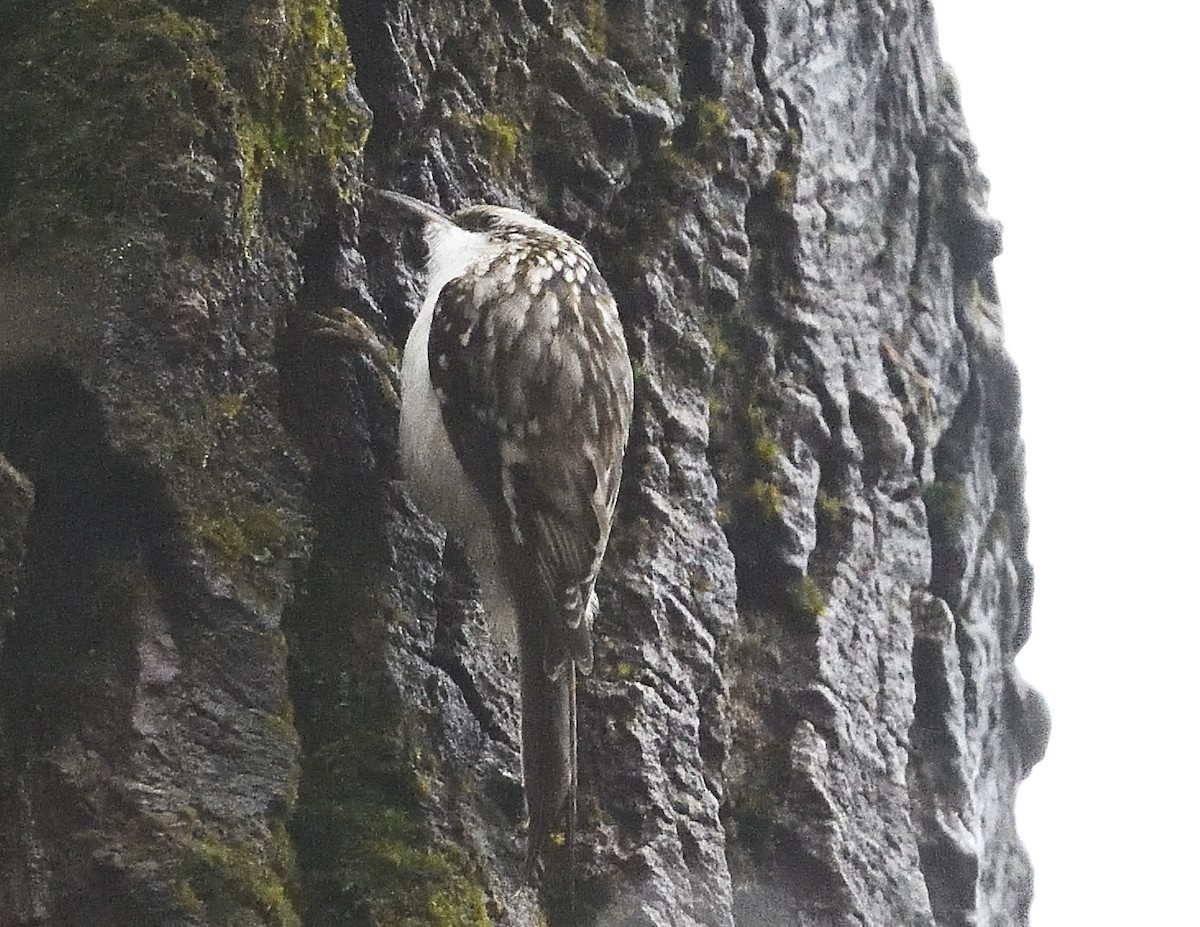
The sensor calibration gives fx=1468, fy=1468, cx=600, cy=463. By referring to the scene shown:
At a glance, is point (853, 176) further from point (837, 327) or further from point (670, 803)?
point (670, 803)

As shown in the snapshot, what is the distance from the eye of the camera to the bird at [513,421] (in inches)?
105

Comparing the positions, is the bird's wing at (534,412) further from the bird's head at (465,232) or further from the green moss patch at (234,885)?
the green moss patch at (234,885)

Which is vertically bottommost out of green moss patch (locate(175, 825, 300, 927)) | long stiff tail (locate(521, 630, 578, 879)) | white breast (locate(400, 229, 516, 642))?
green moss patch (locate(175, 825, 300, 927))

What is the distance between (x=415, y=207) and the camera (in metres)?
2.78

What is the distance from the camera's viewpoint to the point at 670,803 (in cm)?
278

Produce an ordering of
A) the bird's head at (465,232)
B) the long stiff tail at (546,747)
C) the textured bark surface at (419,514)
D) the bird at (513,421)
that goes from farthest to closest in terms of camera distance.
Result: the bird's head at (465,232)
the bird at (513,421)
the long stiff tail at (546,747)
the textured bark surface at (419,514)

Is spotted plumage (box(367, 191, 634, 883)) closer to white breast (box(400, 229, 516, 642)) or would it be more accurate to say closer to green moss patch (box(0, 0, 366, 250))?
white breast (box(400, 229, 516, 642))

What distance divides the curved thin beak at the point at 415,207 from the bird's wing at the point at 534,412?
130 mm

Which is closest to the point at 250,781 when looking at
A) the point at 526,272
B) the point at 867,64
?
the point at 526,272

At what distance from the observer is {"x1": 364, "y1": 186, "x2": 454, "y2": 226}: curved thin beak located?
→ 9.05 feet

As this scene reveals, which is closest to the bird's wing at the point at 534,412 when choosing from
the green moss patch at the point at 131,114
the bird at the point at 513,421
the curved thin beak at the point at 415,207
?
the bird at the point at 513,421

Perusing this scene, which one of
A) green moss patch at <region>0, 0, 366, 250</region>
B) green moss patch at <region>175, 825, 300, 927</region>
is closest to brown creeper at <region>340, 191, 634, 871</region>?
green moss patch at <region>0, 0, 366, 250</region>

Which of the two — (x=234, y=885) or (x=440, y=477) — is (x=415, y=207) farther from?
(x=234, y=885)

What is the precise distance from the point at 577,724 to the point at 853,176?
195 centimetres
